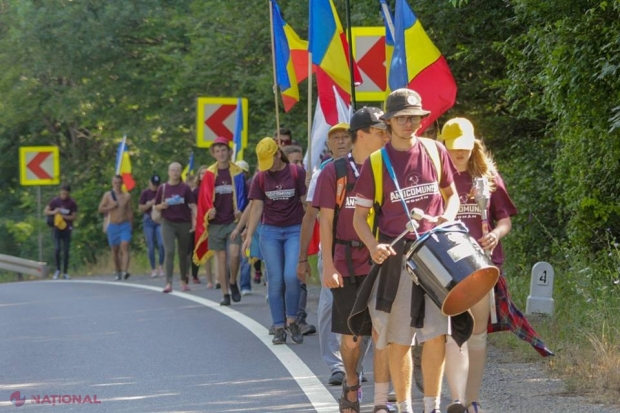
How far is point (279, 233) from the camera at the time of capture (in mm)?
11539

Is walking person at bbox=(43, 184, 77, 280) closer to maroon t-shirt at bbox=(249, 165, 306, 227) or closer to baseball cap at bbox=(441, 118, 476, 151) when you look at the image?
maroon t-shirt at bbox=(249, 165, 306, 227)

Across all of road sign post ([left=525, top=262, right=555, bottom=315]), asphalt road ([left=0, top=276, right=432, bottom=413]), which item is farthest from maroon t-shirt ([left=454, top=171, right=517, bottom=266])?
road sign post ([left=525, top=262, right=555, bottom=315])

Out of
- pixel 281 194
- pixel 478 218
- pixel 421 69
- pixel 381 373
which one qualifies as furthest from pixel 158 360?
pixel 478 218

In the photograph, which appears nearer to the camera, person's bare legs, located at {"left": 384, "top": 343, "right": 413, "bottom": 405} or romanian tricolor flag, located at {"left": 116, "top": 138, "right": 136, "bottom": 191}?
person's bare legs, located at {"left": 384, "top": 343, "right": 413, "bottom": 405}

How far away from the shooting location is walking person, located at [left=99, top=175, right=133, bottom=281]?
23.8m

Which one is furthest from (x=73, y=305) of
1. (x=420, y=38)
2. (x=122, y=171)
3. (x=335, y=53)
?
(x=122, y=171)

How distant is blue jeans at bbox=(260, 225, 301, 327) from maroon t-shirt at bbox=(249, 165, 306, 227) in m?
0.08

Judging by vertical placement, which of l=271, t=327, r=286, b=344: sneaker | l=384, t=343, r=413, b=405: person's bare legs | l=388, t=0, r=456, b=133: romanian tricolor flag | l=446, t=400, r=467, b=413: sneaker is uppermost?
l=388, t=0, r=456, b=133: romanian tricolor flag

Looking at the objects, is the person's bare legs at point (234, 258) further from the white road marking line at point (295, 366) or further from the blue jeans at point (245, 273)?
the blue jeans at point (245, 273)

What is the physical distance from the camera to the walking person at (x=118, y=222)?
78.2 feet

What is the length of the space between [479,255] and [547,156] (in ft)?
30.3

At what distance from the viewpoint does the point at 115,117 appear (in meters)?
30.9

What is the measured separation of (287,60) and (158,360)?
5.78 m

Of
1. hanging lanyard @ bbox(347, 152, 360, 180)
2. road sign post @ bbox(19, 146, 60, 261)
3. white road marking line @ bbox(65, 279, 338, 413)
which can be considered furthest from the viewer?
road sign post @ bbox(19, 146, 60, 261)
